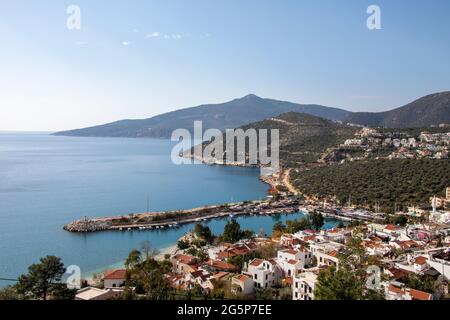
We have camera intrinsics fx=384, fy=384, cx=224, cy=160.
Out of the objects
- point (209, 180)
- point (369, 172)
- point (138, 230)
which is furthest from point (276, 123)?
point (138, 230)

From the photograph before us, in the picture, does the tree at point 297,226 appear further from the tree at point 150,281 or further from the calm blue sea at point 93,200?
the tree at point 150,281

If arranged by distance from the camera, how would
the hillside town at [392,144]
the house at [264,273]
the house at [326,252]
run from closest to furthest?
the house at [264,273] → the house at [326,252] → the hillside town at [392,144]

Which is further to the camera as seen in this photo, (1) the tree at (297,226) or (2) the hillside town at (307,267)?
(1) the tree at (297,226)

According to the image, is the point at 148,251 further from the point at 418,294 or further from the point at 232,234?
the point at 418,294

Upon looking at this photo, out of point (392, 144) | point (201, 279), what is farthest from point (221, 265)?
point (392, 144)

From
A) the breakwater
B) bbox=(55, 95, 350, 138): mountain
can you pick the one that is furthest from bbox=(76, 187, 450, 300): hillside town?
bbox=(55, 95, 350, 138): mountain

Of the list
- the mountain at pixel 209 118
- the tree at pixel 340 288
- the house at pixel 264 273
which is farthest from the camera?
the mountain at pixel 209 118

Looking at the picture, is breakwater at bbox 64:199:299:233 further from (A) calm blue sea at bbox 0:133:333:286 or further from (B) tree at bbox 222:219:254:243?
(B) tree at bbox 222:219:254:243

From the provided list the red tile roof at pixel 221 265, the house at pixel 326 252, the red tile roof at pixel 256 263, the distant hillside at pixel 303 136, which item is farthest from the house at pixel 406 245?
the distant hillside at pixel 303 136
